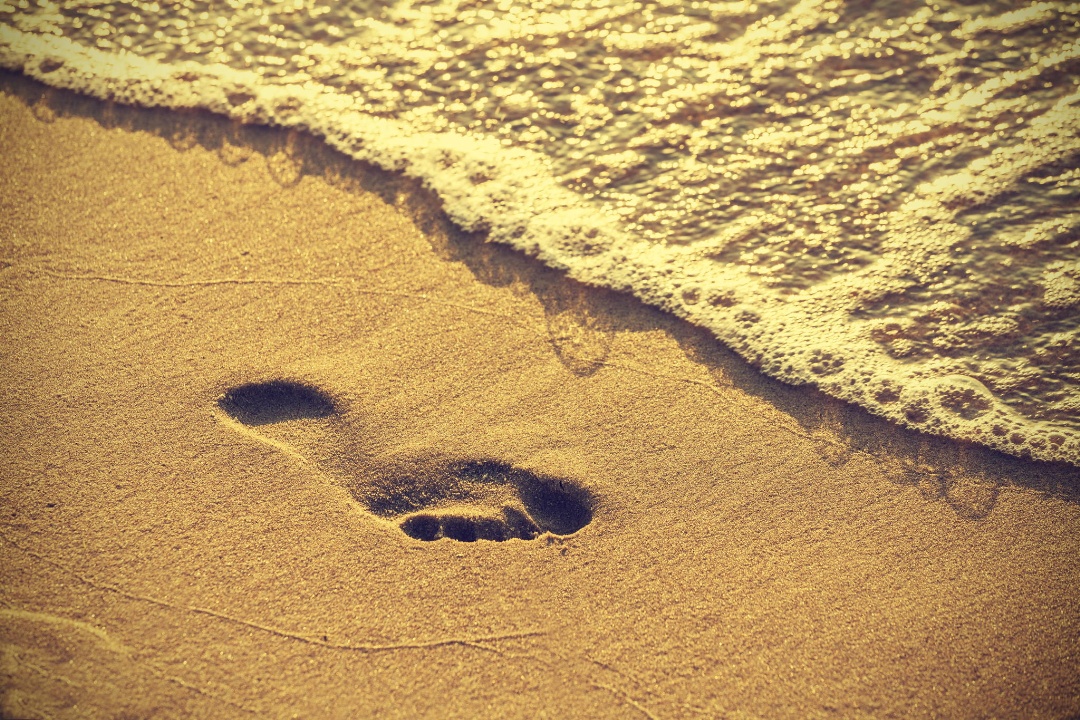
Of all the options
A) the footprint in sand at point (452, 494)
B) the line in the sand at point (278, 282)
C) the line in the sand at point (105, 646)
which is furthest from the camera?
the line in the sand at point (278, 282)

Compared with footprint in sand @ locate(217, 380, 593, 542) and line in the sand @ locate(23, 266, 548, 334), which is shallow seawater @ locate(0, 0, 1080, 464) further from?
footprint in sand @ locate(217, 380, 593, 542)

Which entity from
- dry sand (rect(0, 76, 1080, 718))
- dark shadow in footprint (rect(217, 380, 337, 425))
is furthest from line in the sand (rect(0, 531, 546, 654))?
dark shadow in footprint (rect(217, 380, 337, 425))

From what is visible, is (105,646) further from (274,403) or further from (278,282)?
(278,282)

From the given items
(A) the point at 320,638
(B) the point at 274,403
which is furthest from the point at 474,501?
(B) the point at 274,403

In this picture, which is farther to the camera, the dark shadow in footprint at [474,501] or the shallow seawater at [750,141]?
the shallow seawater at [750,141]

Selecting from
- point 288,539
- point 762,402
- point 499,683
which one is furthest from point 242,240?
point 762,402

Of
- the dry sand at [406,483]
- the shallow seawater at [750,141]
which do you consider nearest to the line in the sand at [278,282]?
the dry sand at [406,483]

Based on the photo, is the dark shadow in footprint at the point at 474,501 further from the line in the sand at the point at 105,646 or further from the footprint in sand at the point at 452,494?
the line in the sand at the point at 105,646
